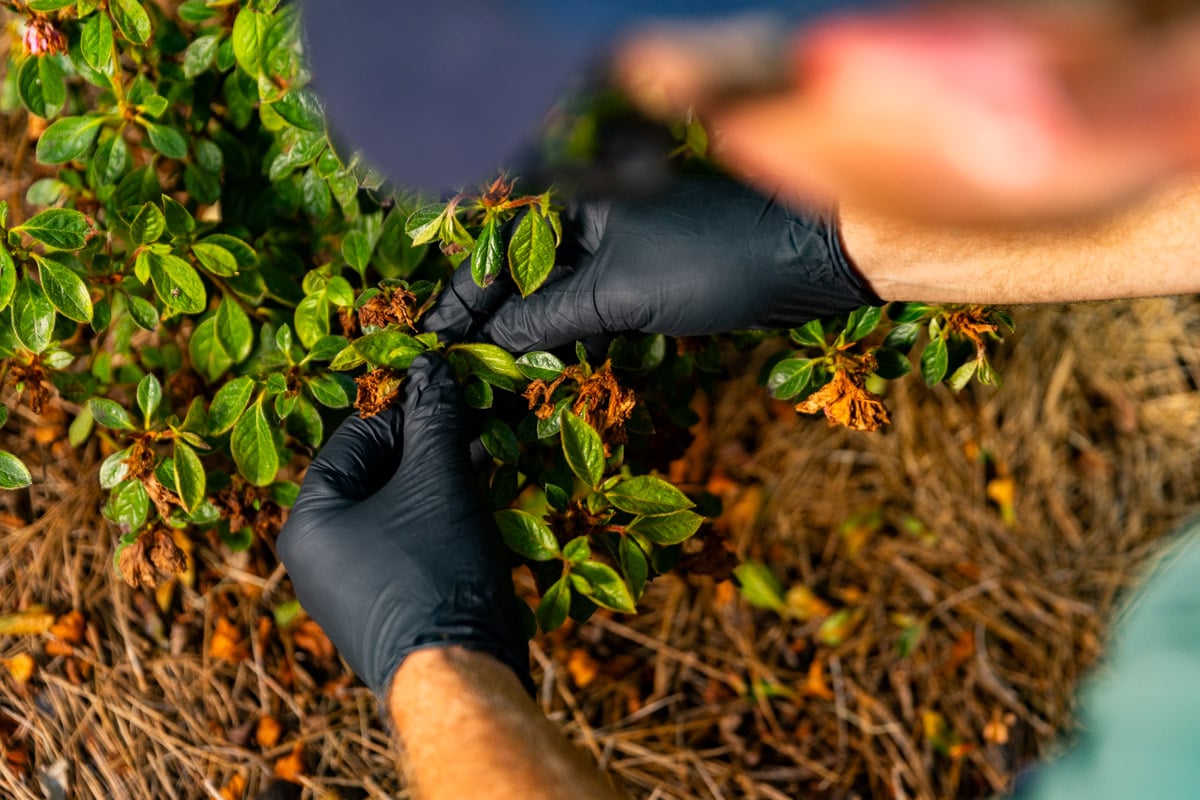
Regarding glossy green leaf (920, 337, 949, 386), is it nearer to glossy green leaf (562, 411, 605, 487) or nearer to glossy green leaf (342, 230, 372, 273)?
glossy green leaf (562, 411, 605, 487)

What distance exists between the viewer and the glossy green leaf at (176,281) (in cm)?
132

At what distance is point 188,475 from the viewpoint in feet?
4.33

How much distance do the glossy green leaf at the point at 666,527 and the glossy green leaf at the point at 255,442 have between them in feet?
1.92

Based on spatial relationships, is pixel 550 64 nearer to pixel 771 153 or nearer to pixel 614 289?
pixel 771 153

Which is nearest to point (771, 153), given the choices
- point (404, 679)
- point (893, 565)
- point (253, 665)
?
point (404, 679)

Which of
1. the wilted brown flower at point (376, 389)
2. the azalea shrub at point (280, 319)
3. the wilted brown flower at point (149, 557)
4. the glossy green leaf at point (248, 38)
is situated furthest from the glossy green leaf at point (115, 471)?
the glossy green leaf at point (248, 38)

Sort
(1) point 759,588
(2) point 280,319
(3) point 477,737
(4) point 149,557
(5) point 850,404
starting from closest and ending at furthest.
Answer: (3) point 477,737
(5) point 850,404
(4) point 149,557
(2) point 280,319
(1) point 759,588

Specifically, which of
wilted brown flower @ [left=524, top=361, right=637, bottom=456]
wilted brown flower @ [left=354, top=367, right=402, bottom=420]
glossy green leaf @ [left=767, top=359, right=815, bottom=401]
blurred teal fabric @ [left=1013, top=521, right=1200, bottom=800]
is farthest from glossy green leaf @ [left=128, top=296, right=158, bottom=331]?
blurred teal fabric @ [left=1013, top=521, right=1200, bottom=800]

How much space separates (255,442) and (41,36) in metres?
0.74

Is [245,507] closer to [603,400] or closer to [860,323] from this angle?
[603,400]

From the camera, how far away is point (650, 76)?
62 cm

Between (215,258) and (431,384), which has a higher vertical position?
(215,258)

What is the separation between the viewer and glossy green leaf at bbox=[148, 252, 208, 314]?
1.32m

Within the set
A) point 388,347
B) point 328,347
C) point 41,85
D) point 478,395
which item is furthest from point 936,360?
point 41,85
